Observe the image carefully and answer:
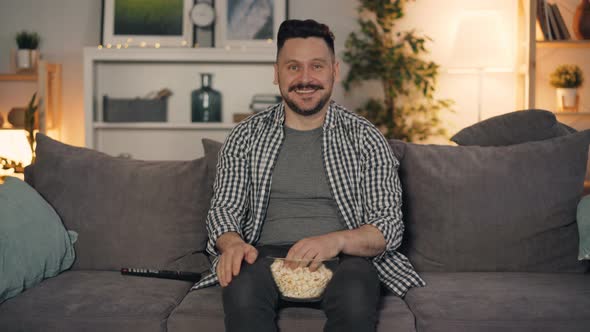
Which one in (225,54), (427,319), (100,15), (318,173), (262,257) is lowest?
(427,319)

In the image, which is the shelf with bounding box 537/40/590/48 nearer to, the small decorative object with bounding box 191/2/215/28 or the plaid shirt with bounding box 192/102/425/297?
the small decorative object with bounding box 191/2/215/28

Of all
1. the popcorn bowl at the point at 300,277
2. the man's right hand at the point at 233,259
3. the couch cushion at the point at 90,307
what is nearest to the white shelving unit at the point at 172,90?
the couch cushion at the point at 90,307

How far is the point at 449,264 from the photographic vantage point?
6.77ft

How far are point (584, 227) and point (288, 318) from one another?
1.01 metres

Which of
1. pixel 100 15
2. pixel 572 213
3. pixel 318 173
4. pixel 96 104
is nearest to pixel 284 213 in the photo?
pixel 318 173

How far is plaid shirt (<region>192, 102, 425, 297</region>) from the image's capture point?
1.84 meters

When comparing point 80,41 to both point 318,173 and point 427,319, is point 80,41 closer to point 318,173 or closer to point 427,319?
point 318,173

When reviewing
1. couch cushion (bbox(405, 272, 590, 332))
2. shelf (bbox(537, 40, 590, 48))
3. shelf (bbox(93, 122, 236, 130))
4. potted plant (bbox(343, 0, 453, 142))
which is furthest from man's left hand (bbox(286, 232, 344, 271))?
shelf (bbox(537, 40, 590, 48))

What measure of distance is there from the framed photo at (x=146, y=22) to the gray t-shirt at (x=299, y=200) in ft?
7.36

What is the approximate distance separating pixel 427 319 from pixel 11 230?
1163mm

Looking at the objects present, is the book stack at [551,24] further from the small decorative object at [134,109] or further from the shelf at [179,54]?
the small decorative object at [134,109]

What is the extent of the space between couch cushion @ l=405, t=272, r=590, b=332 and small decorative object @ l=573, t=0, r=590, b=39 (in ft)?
8.26

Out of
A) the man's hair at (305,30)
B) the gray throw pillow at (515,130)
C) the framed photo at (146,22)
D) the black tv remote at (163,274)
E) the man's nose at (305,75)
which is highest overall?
the framed photo at (146,22)

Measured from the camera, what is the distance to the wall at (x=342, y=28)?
4.14 metres
